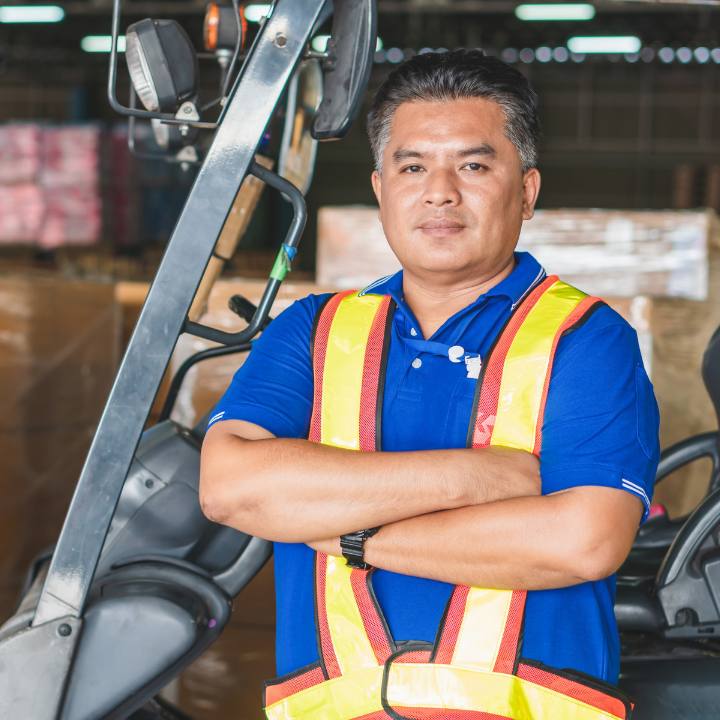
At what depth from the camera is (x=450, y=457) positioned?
1.70 m

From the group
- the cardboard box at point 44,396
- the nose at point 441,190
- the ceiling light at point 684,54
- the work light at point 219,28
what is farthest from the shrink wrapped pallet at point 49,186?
the nose at point 441,190

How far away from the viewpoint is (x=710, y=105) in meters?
16.8

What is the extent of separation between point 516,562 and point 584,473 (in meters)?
0.18

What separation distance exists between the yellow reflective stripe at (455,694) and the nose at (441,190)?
2.59ft

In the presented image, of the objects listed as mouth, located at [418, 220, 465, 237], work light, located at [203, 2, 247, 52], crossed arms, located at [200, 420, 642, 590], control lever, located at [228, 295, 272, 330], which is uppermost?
work light, located at [203, 2, 247, 52]

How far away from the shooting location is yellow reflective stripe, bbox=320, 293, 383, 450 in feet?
6.09

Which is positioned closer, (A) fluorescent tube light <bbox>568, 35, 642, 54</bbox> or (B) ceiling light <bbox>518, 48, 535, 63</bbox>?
(A) fluorescent tube light <bbox>568, 35, 642, 54</bbox>

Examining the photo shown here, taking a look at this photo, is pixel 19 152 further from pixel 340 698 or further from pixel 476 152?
pixel 340 698

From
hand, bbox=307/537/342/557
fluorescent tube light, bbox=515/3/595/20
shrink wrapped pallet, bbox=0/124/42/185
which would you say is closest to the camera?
hand, bbox=307/537/342/557

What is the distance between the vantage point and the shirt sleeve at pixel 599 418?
5.54 ft

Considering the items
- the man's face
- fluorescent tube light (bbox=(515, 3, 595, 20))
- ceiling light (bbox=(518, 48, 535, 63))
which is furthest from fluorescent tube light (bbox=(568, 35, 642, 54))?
the man's face

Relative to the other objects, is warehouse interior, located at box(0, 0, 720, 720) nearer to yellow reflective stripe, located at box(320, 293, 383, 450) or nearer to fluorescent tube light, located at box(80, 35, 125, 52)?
fluorescent tube light, located at box(80, 35, 125, 52)

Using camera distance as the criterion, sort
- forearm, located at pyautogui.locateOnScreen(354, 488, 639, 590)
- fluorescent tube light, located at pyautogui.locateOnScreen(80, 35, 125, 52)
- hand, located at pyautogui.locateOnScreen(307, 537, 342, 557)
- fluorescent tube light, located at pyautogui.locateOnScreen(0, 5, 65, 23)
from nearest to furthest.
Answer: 1. forearm, located at pyautogui.locateOnScreen(354, 488, 639, 590)
2. hand, located at pyautogui.locateOnScreen(307, 537, 342, 557)
3. fluorescent tube light, located at pyautogui.locateOnScreen(0, 5, 65, 23)
4. fluorescent tube light, located at pyautogui.locateOnScreen(80, 35, 125, 52)

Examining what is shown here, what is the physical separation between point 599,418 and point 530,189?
0.52m
